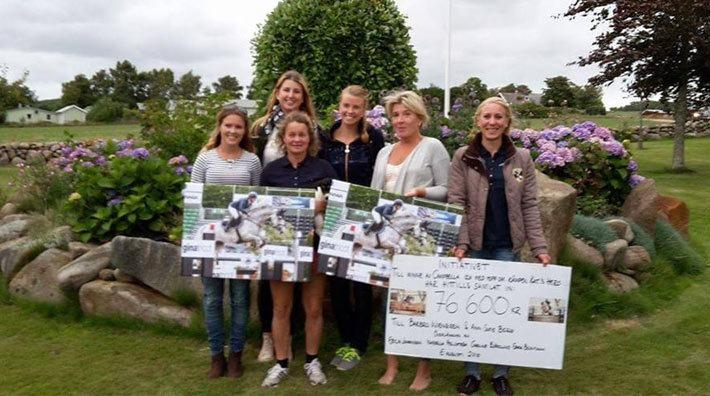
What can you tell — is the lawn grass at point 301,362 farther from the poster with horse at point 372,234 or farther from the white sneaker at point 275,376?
the poster with horse at point 372,234

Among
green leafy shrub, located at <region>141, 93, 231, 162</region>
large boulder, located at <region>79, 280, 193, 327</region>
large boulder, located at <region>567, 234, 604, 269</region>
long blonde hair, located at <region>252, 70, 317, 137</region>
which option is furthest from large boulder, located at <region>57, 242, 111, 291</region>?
large boulder, located at <region>567, 234, 604, 269</region>

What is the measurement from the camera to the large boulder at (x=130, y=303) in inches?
196

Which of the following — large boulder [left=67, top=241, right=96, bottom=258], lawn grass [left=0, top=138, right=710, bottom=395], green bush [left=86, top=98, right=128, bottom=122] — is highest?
green bush [left=86, top=98, right=128, bottom=122]

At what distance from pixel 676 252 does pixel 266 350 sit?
4.45 m

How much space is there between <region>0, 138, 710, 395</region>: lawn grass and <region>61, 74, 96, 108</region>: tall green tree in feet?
253

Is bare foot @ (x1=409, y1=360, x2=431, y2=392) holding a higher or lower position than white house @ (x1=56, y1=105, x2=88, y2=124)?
lower

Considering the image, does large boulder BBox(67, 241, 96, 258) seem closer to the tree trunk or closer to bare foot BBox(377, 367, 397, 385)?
bare foot BBox(377, 367, 397, 385)

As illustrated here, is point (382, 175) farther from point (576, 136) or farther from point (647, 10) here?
point (647, 10)

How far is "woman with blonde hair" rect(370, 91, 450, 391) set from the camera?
3.80 m

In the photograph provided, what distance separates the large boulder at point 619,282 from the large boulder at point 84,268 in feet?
14.4

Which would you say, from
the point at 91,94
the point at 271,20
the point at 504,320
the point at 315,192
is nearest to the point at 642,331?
the point at 504,320

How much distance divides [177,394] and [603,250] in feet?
12.9

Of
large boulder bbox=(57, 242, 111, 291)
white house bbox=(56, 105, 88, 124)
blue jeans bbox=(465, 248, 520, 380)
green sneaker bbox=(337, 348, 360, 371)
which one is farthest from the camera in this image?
white house bbox=(56, 105, 88, 124)

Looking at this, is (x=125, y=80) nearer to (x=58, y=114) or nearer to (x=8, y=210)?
(x=58, y=114)
